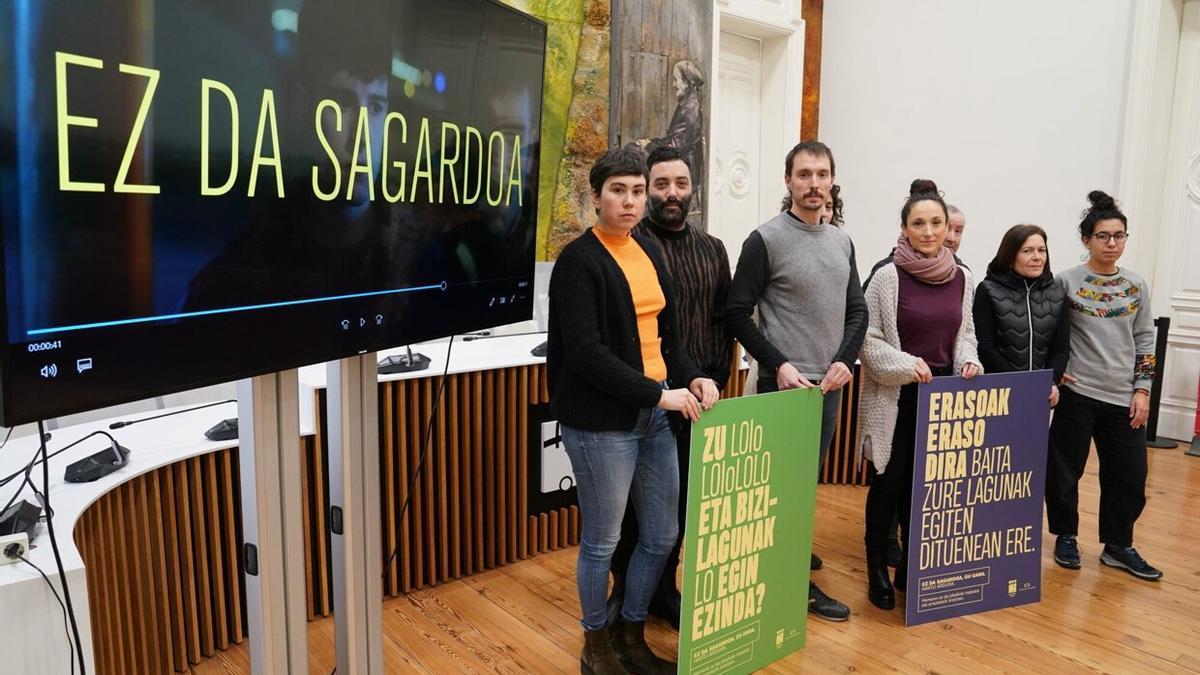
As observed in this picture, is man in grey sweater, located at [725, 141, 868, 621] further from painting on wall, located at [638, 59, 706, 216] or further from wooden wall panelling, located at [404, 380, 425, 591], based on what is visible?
painting on wall, located at [638, 59, 706, 216]

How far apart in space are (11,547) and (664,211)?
170 centimetres

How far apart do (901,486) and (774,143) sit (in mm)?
3979

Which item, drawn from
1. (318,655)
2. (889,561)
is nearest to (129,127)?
(318,655)

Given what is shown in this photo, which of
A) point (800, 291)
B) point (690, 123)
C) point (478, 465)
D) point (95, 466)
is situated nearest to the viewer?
point (95, 466)

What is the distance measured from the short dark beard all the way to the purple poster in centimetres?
96

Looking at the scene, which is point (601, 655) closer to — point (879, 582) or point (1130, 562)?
point (879, 582)

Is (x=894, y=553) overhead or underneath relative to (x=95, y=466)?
underneath

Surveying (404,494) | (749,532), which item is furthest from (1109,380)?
(404,494)

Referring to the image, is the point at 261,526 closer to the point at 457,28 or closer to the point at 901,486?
the point at 457,28

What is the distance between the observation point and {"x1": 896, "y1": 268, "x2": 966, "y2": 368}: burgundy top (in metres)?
2.67

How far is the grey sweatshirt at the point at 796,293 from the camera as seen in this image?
2443 millimetres

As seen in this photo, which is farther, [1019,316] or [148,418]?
[1019,316]

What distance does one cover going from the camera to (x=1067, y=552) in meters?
3.13

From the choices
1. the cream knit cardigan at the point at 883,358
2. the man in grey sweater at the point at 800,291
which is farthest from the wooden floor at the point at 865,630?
the man in grey sweater at the point at 800,291
